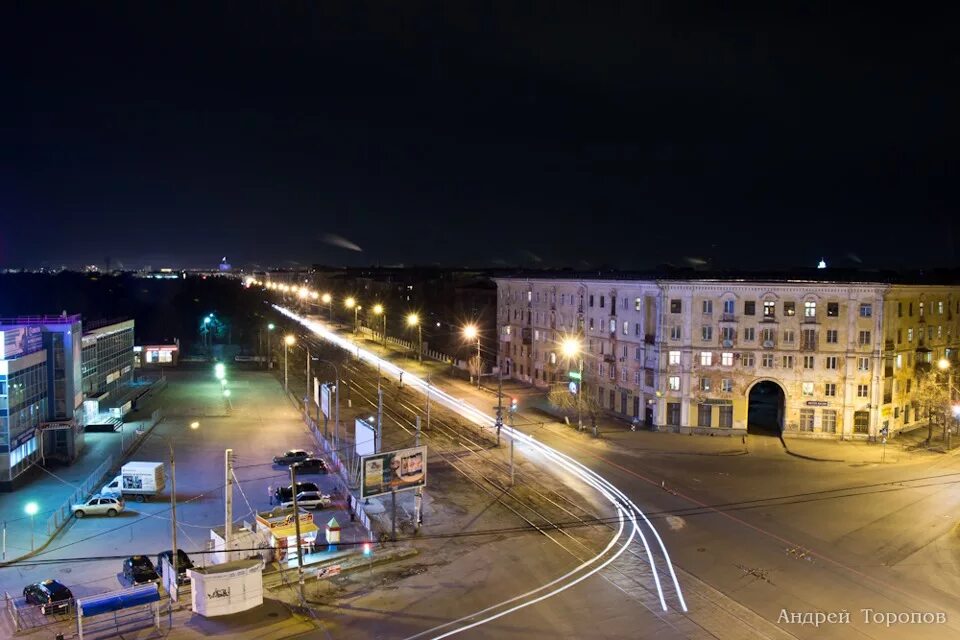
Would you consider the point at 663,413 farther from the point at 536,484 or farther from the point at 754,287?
the point at 536,484

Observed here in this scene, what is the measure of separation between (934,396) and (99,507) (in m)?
52.3

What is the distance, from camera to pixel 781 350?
52.4 metres

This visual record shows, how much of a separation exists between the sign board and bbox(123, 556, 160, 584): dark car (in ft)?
39.5

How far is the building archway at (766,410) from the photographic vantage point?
5378 centimetres

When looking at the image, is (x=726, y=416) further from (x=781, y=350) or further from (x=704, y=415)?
(x=781, y=350)

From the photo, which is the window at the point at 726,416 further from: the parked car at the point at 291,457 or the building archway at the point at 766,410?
the parked car at the point at 291,457

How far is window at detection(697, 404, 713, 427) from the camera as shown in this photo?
5369 centimetres

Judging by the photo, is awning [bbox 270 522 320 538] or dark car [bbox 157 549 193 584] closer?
dark car [bbox 157 549 193 584]

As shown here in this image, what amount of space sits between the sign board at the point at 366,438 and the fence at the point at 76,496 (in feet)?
44.7

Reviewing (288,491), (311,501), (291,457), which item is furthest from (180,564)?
(291,457)

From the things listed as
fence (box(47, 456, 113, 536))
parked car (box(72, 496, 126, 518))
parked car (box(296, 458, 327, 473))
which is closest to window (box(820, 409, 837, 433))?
parked car (box(296, 458, 327, 473))

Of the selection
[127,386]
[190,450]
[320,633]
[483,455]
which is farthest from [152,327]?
[320,633]

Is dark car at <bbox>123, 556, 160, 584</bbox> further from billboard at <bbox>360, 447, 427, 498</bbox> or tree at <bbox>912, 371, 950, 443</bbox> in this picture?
tree at <bbox>912, 371, 950, 443</bbox>

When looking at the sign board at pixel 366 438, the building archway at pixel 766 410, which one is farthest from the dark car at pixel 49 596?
the building archway at pixel 766 410
